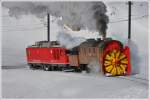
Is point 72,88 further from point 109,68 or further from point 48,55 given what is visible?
point 48,55

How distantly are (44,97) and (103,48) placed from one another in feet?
21.8

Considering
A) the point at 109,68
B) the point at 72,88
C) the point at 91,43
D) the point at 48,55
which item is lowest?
the point at 72,88

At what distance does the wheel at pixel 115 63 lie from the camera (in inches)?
787

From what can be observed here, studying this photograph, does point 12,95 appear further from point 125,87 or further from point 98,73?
point 98,73

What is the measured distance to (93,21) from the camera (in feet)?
74.8

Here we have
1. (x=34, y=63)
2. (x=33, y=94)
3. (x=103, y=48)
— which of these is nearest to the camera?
(x=33, y=94)

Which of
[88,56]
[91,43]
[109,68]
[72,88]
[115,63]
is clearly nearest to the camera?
[72,88]

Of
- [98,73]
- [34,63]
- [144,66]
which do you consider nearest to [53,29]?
[34,63]

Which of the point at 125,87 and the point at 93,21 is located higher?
the point at 93,21

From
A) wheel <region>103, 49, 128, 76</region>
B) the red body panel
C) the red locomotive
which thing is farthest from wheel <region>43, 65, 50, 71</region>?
wheel <region>103, 49, 128, 76</region>

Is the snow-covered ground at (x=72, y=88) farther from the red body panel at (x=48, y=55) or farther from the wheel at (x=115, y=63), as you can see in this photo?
the red body panel at (x=48, y=55)

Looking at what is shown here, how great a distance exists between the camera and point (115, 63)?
20328 millimetres

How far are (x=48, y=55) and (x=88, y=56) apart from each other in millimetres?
4895

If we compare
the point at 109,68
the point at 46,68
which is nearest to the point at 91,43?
the point at 109,68
